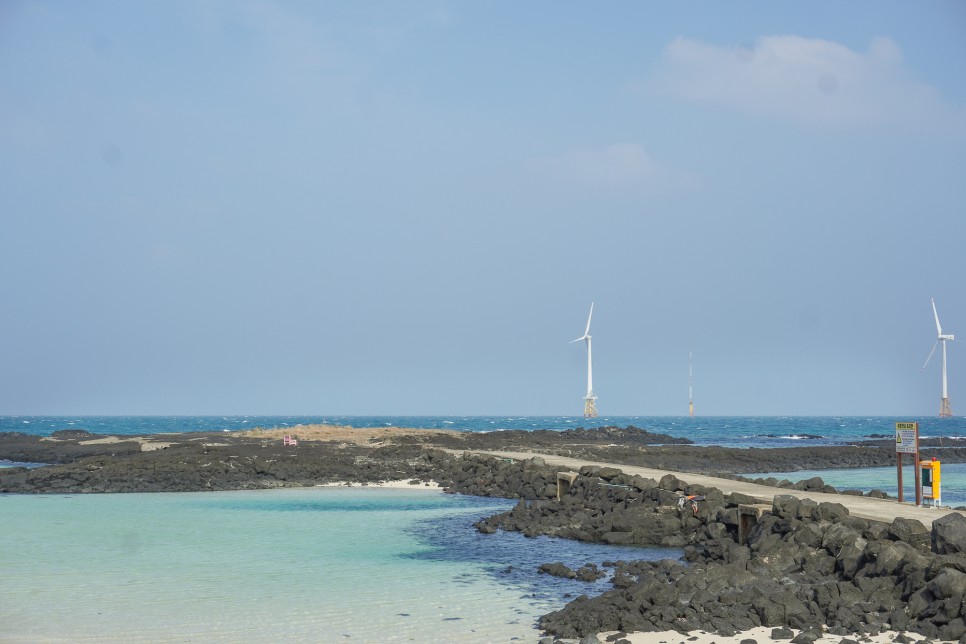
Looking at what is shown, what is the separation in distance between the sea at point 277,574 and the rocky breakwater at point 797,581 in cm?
104

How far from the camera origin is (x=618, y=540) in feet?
64.2

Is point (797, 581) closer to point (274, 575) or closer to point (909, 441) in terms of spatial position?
point (909, 441)

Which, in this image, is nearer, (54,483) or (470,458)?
(54,483)

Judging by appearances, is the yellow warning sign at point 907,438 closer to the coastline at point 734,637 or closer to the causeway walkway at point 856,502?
the causeway walkway at point 856,502

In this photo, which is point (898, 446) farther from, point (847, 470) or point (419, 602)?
point (847, 470)

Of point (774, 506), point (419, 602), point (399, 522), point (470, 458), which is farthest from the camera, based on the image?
point (470, 458)

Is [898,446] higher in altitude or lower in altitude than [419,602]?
higher

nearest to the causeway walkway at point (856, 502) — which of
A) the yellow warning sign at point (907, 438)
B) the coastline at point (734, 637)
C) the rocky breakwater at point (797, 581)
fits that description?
the rocky breakwater at point (797, 581)

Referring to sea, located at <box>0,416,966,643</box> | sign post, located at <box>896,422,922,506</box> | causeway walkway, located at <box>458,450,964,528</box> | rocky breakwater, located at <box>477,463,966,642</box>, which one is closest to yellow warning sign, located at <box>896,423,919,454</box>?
sign post, located at <box>896,422,922,506</box>

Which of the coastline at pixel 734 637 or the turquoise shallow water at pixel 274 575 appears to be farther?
the turquoise shallow water at pixel 274 575

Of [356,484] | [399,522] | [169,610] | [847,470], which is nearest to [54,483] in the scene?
[356,484]

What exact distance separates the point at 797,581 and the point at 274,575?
8.47 meters

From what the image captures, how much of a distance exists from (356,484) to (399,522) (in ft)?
37.1

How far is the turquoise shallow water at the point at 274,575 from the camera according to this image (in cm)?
1214
